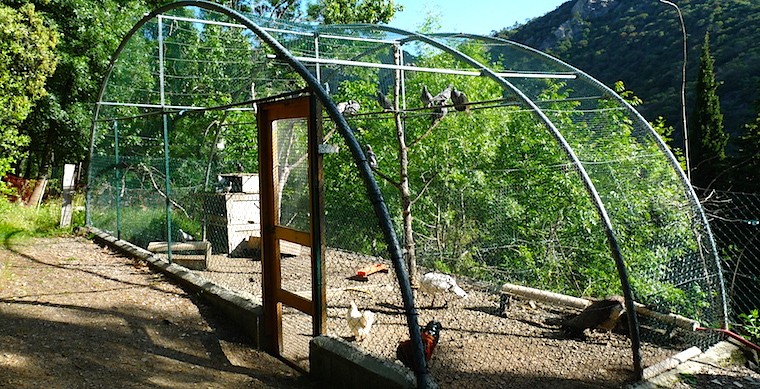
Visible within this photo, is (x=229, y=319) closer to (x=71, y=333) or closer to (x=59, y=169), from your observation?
(x=71, y=333)

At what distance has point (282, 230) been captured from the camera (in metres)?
4.48

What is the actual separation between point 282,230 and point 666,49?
18616 mm

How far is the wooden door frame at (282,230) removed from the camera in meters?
4.05

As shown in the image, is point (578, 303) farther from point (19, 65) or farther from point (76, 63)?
point (76, 63)

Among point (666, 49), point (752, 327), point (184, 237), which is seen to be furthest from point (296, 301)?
point (666, 49)

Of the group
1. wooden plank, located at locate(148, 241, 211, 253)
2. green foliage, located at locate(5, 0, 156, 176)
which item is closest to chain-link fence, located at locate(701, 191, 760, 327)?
wooden plank, located at locate(148, 241, 211, 253)

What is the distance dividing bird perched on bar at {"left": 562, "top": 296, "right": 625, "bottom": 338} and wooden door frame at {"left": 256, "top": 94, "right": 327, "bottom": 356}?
2247mm

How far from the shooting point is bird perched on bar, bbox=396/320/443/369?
362 cm

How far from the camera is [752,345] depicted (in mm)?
4539

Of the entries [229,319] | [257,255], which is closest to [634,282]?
[229,319]

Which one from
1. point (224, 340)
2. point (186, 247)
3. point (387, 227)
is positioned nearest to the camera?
point (387, 227)

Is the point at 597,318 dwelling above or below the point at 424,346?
below

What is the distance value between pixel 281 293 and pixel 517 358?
190 centimetres

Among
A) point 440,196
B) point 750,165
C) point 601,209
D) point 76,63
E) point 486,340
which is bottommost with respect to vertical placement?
point 486,340
